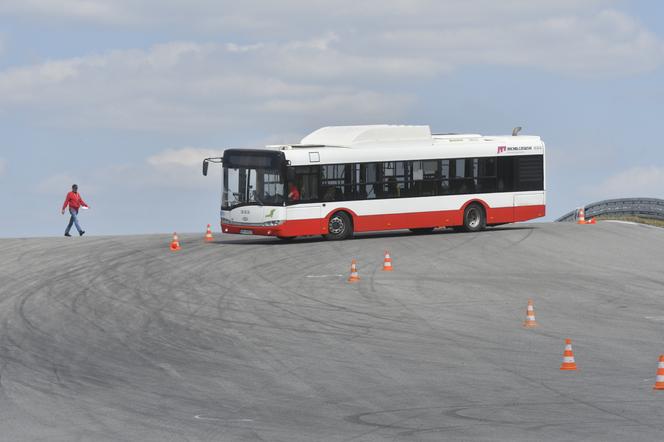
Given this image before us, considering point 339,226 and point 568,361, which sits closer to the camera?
point 568,361

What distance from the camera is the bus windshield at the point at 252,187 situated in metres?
33.2

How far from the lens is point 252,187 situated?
3362cm

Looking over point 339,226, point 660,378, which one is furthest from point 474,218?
point 660,378

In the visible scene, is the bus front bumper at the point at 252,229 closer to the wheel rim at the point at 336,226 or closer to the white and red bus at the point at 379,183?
the white and red bus at the point at 379,183

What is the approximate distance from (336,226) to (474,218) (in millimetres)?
4957

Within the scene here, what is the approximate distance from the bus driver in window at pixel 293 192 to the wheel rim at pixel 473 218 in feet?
Answer: 19.9

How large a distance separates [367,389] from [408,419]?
196 cm

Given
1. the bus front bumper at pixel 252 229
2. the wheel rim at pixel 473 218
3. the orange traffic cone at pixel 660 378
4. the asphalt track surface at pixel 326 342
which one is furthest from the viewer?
the wheel rim at pixel 473 218

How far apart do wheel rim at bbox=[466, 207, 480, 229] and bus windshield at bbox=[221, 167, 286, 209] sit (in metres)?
6.61

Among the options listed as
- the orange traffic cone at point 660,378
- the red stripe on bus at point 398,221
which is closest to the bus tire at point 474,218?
the red stripe on bus at point 398,221

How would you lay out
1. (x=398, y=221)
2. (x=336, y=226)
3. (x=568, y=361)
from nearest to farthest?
1. (x=568, y=361)
2. (x=336, y=226)
3. (x=398, y=221)

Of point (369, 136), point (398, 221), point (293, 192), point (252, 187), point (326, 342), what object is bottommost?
point (326, 342)

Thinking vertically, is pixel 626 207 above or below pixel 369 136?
below

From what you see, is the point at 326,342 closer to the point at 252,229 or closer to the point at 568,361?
the point at 568,361
